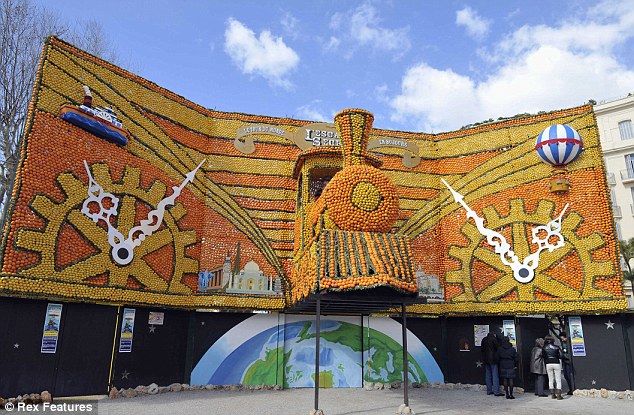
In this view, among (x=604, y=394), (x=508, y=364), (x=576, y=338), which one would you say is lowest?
(x=604, y=394)

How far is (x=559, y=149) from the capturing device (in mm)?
13195

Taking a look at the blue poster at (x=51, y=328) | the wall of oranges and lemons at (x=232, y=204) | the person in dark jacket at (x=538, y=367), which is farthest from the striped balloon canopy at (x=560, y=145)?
the blue poster at (x=51, y=328)

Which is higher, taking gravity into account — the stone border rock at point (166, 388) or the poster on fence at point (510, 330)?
the poster on fence at point (510, 330)

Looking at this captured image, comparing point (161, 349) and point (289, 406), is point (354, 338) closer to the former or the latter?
point (289, 406)

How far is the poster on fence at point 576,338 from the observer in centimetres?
1239

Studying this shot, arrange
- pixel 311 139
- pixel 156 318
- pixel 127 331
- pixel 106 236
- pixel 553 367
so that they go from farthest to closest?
pixel 311 139, pixel 156 318, pixel 553 367, pixel 127 331, pixel 106 236

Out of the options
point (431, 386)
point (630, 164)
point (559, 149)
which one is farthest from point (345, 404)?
point (630, 164)

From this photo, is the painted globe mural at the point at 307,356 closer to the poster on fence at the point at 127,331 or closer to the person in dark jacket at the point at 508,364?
the poster on fence at the point at 127,331

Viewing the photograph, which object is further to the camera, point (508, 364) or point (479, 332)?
point (479, 332)

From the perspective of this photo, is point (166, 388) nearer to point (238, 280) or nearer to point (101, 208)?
point (238, 280)

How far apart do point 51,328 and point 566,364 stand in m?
13.8

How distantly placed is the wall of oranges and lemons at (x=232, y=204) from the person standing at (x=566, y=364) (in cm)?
105

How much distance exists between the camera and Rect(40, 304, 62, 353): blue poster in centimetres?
999

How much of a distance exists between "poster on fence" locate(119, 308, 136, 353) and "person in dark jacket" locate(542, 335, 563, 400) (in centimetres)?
1133
